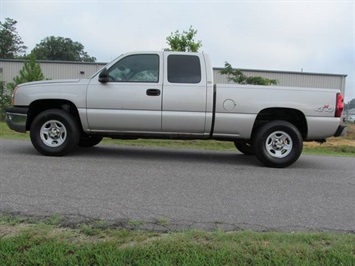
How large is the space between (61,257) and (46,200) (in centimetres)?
170

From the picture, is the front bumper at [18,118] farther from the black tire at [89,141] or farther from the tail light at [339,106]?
the tail light at [339,106]

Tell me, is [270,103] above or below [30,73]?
below

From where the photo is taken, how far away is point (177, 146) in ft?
33.2

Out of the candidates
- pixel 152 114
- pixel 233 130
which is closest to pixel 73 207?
pixel 152 114

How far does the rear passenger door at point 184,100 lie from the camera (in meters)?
6.86

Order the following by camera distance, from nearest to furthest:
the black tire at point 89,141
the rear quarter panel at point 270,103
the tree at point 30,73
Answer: the rear quarter panel at point 270,103 → the black tire at point 89,141 → the tree at point 30,73

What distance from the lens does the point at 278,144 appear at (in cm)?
703

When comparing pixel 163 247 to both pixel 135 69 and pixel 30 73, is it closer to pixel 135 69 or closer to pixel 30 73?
pixel 135 69

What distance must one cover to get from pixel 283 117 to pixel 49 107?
4.60m

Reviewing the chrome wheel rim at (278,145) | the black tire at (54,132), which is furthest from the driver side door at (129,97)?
the chrome wheel rim at (278,145)

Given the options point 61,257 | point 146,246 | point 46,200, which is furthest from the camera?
point 46,200

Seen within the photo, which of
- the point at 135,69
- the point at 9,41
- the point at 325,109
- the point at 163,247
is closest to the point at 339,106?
the point at 325,109

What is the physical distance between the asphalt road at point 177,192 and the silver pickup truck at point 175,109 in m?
0.53

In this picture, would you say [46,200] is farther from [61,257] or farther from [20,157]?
[20,157]
